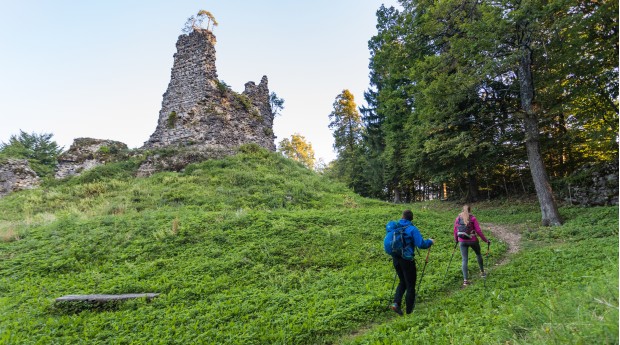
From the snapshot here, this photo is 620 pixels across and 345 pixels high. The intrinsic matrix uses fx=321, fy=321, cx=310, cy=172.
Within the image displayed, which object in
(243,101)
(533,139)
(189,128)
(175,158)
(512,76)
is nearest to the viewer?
(533,139)

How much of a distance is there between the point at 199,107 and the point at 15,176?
1048 centimetres

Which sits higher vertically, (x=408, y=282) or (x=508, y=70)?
(x=508, y=70)

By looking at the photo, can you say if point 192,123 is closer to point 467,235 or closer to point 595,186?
point 467,235

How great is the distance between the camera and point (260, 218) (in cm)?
1040

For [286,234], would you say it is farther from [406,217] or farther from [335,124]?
[335,124]

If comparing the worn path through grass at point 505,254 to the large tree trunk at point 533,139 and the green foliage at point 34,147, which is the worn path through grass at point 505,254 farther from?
the green foliage at point 34,147

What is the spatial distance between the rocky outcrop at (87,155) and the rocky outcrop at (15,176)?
1.28 metres

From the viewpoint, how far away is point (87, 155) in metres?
19.2

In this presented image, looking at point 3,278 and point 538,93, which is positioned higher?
point 538,93

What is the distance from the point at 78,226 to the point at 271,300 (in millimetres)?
7464

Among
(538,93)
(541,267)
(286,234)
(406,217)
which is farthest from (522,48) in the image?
(286,234)

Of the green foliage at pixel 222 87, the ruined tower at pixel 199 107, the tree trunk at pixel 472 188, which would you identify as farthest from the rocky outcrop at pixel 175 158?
the tree trunk at pixel 472 188

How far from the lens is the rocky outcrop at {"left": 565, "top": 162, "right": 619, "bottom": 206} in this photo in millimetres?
13109

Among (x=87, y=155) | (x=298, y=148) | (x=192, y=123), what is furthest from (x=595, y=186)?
(x=298, y=148)
